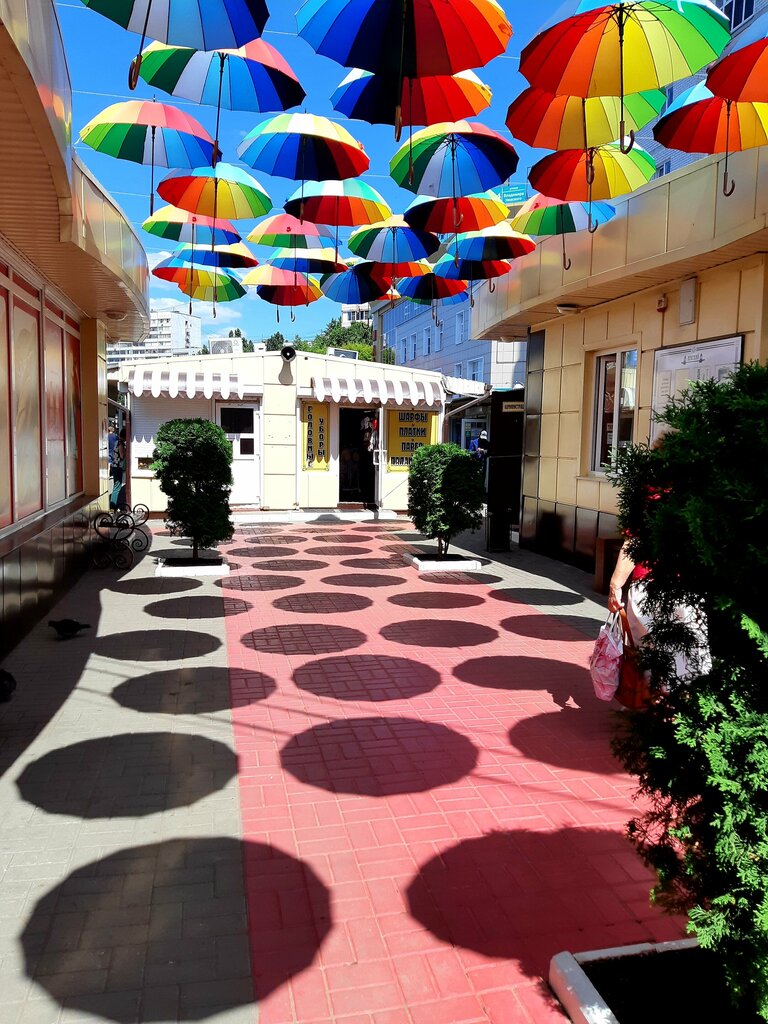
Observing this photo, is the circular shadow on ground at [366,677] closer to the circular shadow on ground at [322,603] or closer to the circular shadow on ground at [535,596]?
the circular shadow on ground at [322,603]

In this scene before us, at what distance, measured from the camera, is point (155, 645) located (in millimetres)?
6910

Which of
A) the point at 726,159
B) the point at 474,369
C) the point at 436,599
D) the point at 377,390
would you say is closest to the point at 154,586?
the point at 436,599

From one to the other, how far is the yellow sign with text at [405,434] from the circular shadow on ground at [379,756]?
1300 cm

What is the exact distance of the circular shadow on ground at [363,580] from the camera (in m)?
9.97

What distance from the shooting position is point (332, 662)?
21.4 feet

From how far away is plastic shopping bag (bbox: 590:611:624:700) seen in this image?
477 centimetres

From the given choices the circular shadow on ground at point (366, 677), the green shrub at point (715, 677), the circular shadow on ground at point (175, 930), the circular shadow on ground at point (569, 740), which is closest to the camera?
the green shrub at point (715, 677)

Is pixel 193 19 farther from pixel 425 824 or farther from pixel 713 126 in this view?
pixel 425 824

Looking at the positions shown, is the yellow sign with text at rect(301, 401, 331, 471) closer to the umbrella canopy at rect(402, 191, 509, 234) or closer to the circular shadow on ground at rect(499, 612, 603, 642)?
the umbrella canopy at rect(402, 191, 509, 234)

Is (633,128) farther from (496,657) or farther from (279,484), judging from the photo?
(279,484)

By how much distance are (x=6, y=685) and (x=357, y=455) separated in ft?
49.5

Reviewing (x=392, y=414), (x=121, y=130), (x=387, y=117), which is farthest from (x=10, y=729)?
(x=392, y=414)

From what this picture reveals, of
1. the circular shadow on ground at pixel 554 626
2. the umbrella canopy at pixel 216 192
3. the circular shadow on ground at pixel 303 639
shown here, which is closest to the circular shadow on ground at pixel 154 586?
the circular shadow on ground at pixel 303 639

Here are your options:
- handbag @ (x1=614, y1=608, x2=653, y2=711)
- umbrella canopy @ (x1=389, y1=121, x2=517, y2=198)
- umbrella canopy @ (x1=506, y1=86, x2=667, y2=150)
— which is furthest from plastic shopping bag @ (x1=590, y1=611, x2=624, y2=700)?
umbrella canopy @ (x1=389, y1=121, x2=517, y2=198)
